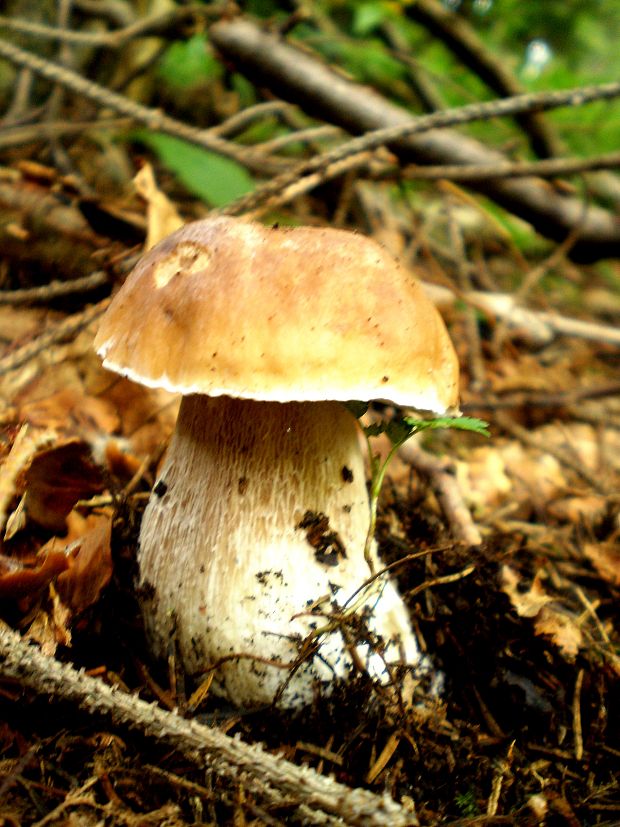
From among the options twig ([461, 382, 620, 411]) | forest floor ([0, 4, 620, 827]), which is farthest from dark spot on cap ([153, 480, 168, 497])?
twig ([461, 382, 620, 411])

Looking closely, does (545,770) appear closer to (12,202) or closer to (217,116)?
(12,202)

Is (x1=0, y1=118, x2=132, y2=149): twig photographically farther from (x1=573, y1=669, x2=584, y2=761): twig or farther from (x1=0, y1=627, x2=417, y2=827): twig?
(x1=573, y1=669, x2=584, y2=761): twig

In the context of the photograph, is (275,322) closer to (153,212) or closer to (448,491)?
(448,491)

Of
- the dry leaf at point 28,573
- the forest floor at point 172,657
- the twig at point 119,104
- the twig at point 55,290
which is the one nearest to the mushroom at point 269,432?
the forest floor at point 172,657

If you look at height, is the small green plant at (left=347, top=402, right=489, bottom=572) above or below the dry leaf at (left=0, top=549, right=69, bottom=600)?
above

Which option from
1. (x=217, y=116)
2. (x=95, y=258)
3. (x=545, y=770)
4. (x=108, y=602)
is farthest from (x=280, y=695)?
(x=217, y=116)

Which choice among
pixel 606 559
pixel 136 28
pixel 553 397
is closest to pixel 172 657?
pixel 606 559
